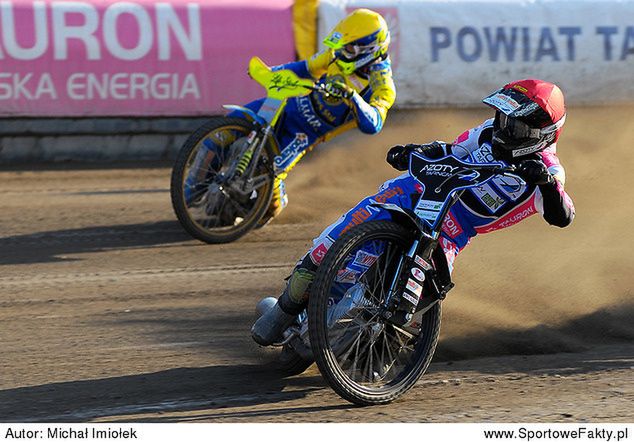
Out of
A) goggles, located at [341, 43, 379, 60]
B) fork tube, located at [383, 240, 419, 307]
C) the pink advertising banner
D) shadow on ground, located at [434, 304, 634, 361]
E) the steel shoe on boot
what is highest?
the pink advertising banner

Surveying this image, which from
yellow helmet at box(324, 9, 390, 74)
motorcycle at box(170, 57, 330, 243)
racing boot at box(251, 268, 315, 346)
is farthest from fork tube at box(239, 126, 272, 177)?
racing boot at box(251, 268, 315, 346)

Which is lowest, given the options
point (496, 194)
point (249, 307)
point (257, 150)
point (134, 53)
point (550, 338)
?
point (550, 338)

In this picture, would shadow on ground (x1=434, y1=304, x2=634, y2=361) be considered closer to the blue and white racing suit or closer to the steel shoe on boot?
the blue and white racing suit

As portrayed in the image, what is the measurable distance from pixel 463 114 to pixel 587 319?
548 cm

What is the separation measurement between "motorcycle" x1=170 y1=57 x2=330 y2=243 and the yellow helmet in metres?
0.37

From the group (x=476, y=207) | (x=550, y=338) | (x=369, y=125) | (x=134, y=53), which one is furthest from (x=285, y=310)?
(x=134, y=53)

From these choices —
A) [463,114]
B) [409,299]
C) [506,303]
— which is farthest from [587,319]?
[463,114]

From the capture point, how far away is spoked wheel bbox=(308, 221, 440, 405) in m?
Answer: 5.50

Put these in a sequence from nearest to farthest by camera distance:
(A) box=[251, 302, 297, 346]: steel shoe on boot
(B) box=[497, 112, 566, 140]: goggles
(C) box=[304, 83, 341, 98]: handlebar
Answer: (B) box=[497, 112, 566, 140]: goggles, (A) box=[251, 302, 297, 346]: steel shoe on boot, (C) box=[304, 83, 341, 98]: handlebar

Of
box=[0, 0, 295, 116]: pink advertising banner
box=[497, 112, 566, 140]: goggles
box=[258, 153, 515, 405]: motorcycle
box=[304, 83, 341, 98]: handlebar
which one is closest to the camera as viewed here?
box=[258, 153, 515, 405]: motorcycle

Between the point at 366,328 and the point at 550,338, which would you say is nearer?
the point at 366,328

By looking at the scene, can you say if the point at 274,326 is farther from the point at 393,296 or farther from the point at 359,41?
the point at 359,41

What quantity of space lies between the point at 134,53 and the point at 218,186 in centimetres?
301

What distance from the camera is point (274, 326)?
5.99 meters
